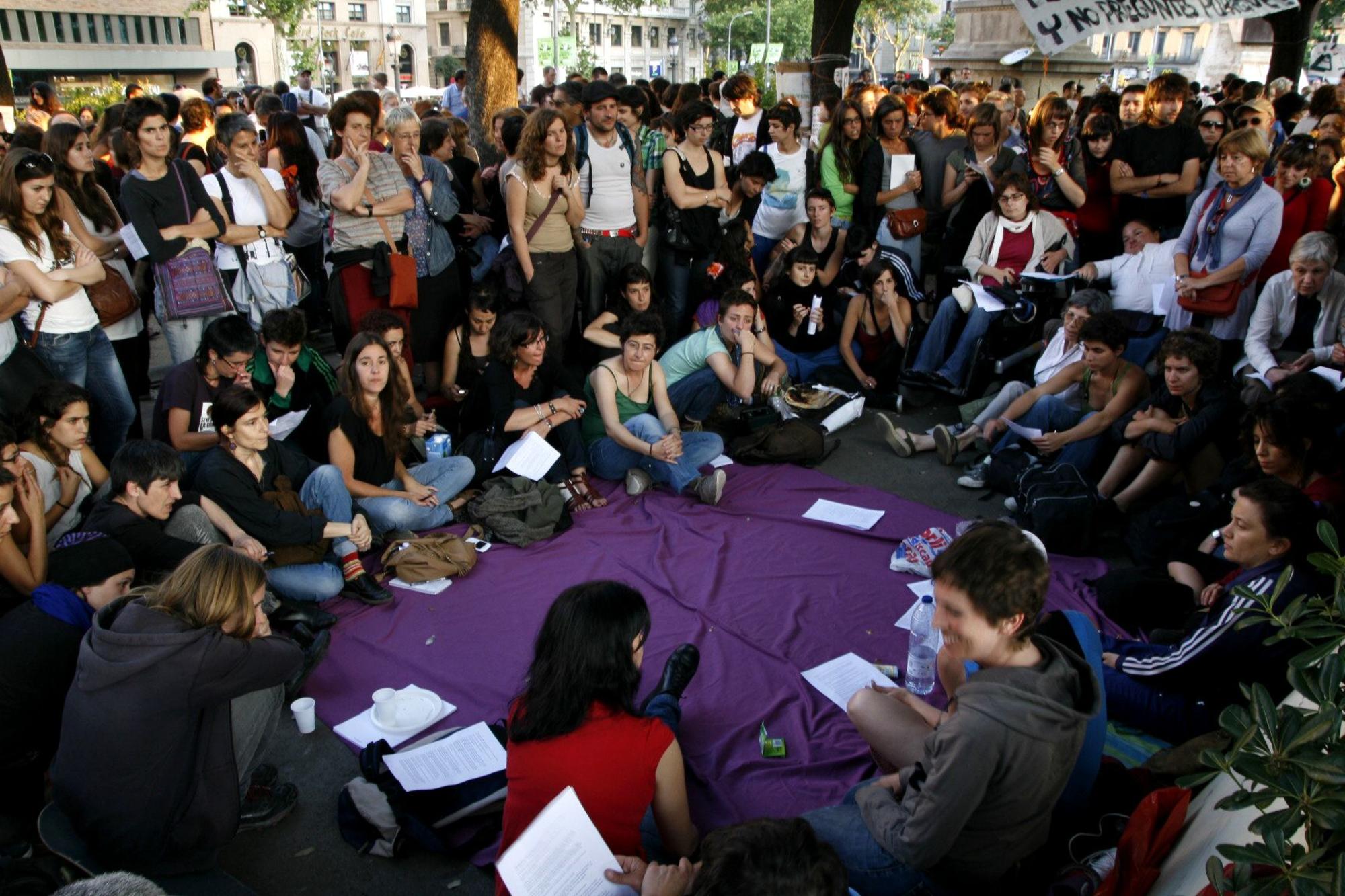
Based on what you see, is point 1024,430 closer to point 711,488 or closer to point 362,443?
point 711,488

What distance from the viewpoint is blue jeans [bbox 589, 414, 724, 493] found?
216 inches

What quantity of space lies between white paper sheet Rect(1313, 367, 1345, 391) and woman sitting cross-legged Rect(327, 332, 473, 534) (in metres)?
4.47

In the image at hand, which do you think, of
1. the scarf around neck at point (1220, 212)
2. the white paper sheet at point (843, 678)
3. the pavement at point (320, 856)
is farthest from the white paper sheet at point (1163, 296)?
the pavement at point (320, 856)

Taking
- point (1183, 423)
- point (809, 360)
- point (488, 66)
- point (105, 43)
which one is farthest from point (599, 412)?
point (105, 43)

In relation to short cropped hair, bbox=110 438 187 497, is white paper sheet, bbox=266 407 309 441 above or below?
below

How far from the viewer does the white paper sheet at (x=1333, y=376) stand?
4703mm

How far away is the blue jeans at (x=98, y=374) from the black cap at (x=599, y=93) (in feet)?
10.5

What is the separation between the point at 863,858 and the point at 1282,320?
438cm

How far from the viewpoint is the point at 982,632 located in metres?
2.42

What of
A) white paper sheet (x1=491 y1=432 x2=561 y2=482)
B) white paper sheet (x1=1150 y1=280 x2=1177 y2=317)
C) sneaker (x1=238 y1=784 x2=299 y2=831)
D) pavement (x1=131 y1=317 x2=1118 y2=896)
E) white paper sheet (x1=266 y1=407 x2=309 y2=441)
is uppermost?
white paper sheet (x1=1150 y1=280 x2=1177 y2=317)

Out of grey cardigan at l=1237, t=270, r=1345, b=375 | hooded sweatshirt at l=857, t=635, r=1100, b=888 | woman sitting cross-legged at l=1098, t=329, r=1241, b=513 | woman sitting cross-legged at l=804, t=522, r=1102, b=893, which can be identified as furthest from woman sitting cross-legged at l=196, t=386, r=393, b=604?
grey cardigan at l=1237, t=270, r=1345, b=375

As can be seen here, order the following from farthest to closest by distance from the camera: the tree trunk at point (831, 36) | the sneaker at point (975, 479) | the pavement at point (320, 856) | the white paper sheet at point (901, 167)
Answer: the tree trunk at point (831, 36)
the white paper sheet at point (901, 167)
the sneaker at point (975, 479)
the pavement at point (320, 856)

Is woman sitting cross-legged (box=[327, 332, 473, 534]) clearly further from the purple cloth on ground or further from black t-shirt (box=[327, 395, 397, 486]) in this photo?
the purple cloth on ground

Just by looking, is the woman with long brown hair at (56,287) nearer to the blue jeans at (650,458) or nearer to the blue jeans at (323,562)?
the blue jeans at (323,562)
